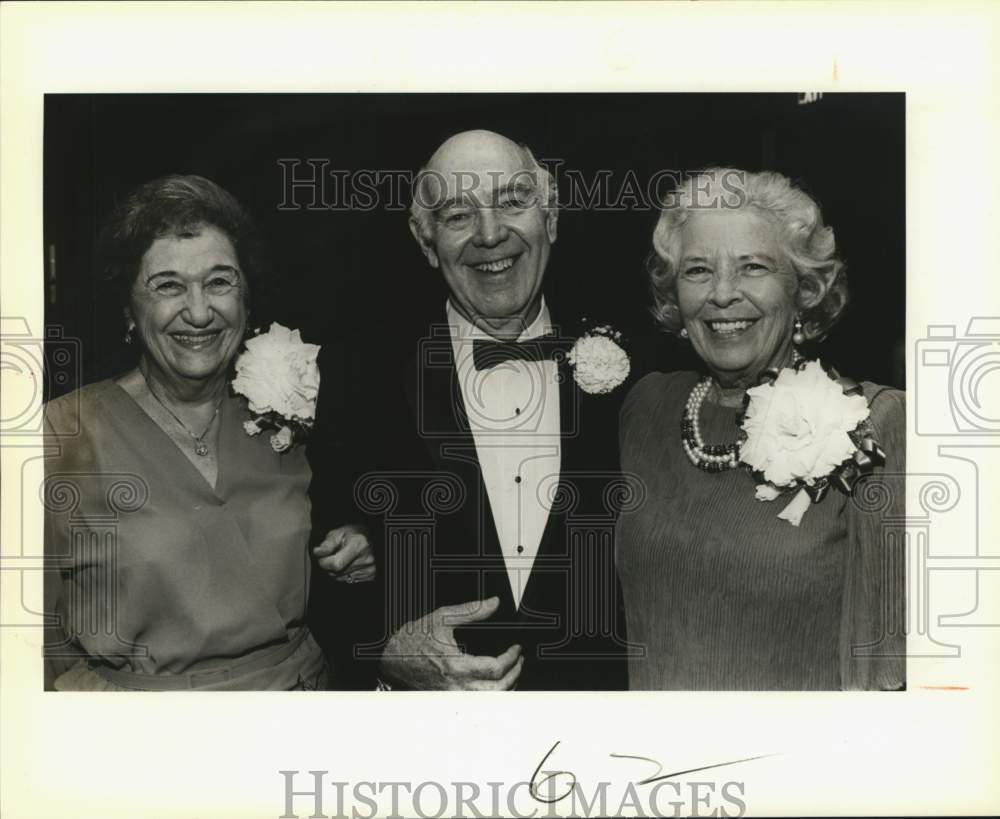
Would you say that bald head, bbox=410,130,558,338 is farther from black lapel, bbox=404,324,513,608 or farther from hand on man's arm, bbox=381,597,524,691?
hand on man's arm, bbox=381,597,524,691

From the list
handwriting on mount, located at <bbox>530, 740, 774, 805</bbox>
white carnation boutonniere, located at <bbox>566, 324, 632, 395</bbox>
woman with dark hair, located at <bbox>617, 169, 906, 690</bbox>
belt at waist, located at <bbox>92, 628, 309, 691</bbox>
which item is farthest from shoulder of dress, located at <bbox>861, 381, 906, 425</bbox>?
belt at waist, located at <bbox>92, 628, 309, 691</bbox>

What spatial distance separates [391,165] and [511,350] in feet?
1.83

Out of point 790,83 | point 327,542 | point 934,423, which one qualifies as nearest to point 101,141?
point 327,542

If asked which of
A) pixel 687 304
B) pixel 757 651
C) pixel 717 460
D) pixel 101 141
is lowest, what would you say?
pixel 757 651

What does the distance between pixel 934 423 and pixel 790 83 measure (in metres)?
0.94

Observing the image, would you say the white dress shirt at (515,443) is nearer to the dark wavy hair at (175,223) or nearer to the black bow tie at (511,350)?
the black bow tie at (511,350)

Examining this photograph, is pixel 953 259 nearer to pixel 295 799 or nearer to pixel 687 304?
pixel 687 304

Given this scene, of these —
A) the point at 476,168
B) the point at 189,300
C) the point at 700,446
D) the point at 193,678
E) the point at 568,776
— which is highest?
the point at 476,168

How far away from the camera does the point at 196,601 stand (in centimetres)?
343

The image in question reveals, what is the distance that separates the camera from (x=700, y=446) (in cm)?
347

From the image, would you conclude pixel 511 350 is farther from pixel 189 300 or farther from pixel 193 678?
pixel 193 678

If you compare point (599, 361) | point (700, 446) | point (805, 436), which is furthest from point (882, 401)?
point (599, 361)

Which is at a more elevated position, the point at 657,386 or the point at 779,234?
the point at 779,234

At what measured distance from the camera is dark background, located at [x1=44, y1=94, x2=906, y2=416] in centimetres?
342
